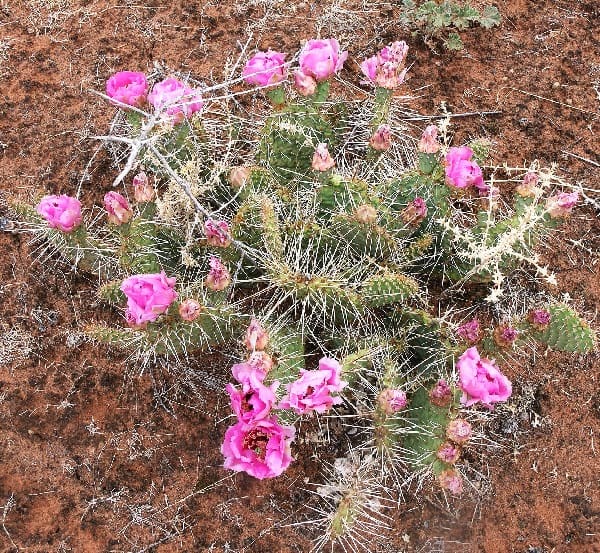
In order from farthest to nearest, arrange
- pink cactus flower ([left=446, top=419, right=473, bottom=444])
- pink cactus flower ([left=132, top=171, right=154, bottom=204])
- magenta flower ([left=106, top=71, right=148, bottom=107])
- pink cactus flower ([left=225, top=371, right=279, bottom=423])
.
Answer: magenta flower ([left=106, top=71, right=148, bottom=107])
pink cactus flower ([left=132, top=171, right=154, bottom=204])
pink cactus flower ([left=446, top=419, right=473, bottom=444])
pink cactus flower ([left=225, top=371, right=279, bottom=423])

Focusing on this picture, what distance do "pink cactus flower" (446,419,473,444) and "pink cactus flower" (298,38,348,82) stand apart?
3.92ft

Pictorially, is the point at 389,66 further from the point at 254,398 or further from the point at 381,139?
the point at 254,398

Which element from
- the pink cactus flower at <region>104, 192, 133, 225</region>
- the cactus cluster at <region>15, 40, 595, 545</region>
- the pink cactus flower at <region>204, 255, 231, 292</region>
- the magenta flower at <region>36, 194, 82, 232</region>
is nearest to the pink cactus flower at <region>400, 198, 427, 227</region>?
the cactus cluster at <region>15, 40, 595, 545</region>

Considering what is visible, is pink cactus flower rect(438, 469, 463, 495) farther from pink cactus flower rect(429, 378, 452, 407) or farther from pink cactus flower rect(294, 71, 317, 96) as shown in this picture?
pink cactus flower rect(294, 71, 317, 96)

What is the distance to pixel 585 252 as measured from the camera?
8.95 feet

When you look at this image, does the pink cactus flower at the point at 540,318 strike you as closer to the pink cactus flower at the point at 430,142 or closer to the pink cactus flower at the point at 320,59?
the pink cactus flower at the point at 430,142

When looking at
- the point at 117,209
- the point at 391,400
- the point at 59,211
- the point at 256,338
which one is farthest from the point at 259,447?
the point at 59,211

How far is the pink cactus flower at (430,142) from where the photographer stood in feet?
7.09

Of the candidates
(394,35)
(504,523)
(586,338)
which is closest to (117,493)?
(504,523)

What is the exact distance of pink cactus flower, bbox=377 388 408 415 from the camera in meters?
1.94

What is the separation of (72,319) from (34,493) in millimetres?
637

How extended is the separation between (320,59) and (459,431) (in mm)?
1243

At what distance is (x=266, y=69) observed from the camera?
2229 millimetres

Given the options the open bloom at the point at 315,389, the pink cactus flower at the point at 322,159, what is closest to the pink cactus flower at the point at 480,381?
the open bloom at the point at 315,389
